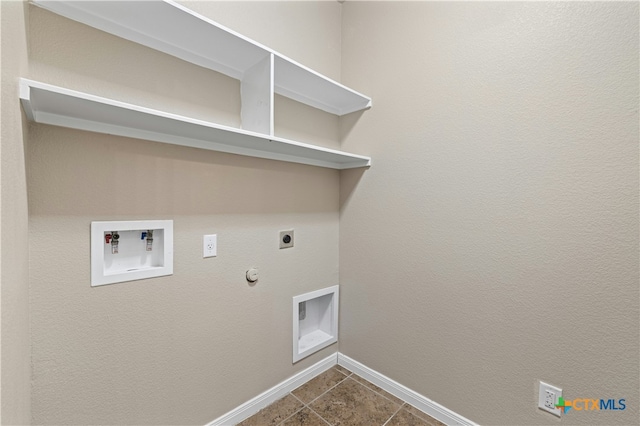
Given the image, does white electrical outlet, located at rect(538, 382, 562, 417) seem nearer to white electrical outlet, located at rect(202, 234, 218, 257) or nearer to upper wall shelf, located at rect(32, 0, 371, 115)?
white electrical outlet, located at rect(202, 234, 218, 257)

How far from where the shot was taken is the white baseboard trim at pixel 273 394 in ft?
4.74

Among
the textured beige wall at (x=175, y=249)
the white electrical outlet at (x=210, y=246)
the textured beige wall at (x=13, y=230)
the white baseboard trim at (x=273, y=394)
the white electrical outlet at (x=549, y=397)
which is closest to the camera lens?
the textured beige wall at (x=13, y=230)

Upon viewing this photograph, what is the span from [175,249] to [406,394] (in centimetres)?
157

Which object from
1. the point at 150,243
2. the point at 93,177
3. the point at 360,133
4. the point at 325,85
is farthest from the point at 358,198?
the point at 93,177

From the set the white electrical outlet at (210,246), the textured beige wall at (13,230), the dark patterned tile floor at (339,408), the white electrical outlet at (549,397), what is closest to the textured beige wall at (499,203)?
the white electrical outlet at (549,397)

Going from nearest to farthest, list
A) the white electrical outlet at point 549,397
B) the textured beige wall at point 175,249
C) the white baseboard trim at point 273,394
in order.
Answer: the textured beige wall at point 175,249
the white electrical outlet at point 549,397
the white baseboard trim at point 273,394

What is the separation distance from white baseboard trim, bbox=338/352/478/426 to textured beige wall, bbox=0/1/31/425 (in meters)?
→ 1.66

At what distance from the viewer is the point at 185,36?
115 centimetres

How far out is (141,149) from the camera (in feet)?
3.76

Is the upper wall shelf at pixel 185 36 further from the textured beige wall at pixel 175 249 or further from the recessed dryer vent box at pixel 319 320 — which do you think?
the recessed dryer vent box at pixel 319 320

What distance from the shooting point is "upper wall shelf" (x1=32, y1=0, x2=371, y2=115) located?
0.98m

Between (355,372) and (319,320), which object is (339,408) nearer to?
(355,372)

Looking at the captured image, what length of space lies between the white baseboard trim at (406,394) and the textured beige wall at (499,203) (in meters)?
0.04

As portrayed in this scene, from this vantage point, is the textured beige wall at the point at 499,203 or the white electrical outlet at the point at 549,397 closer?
the textured beige wall at the point at 499,203
